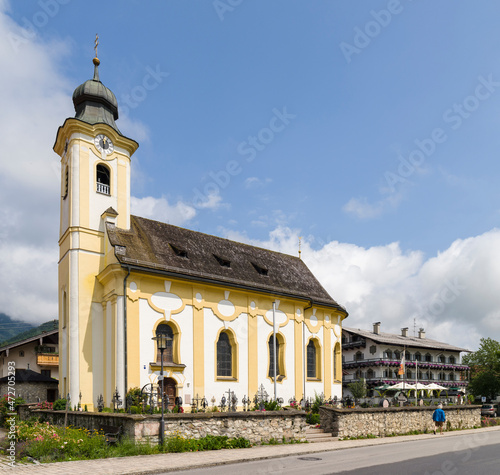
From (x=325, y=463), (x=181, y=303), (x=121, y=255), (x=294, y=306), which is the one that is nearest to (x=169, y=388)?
(x=181, y=303)

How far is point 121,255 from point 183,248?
502 centimetres

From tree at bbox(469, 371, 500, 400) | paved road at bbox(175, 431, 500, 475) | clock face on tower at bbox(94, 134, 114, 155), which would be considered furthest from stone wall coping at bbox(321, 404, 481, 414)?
tree at bbox(469, 371, 500, 400)

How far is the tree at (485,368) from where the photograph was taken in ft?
214

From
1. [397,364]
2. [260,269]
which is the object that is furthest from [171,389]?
[397,364]

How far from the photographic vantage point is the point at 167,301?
26.3 meters

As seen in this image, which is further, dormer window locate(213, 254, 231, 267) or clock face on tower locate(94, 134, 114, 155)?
dormer window locate(213, 254, 231, 267)

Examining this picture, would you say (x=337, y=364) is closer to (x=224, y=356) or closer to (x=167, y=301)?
(x=224, y=356)

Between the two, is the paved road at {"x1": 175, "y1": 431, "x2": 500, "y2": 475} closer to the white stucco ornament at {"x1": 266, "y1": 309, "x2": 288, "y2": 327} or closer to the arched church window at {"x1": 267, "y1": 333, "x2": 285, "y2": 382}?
the arched church window at {"x1": 267, "y1": 333, "x2": 285, "y2": 382}

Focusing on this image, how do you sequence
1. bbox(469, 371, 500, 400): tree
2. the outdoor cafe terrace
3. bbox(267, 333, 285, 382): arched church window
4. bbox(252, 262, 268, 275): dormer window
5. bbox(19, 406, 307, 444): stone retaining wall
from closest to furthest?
bbox(19, 406, 307, 444): stone retaining wall < bbox(267, 333, 285, 382): arched church window < bbox(252, 262, 268, 275): dormer window < the outdoor cafe terrace < bbox(469, 371, 500, 400): tree

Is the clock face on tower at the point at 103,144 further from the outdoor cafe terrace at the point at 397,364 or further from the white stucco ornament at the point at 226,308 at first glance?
the outdoor cafe terrace at the point at 397,364

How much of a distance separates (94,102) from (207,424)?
1968cm

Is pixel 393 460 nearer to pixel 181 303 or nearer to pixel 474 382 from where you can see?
pixel 181 303

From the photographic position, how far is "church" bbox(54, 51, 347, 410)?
82.2ft

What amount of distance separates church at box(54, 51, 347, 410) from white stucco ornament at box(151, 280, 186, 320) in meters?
0.06
